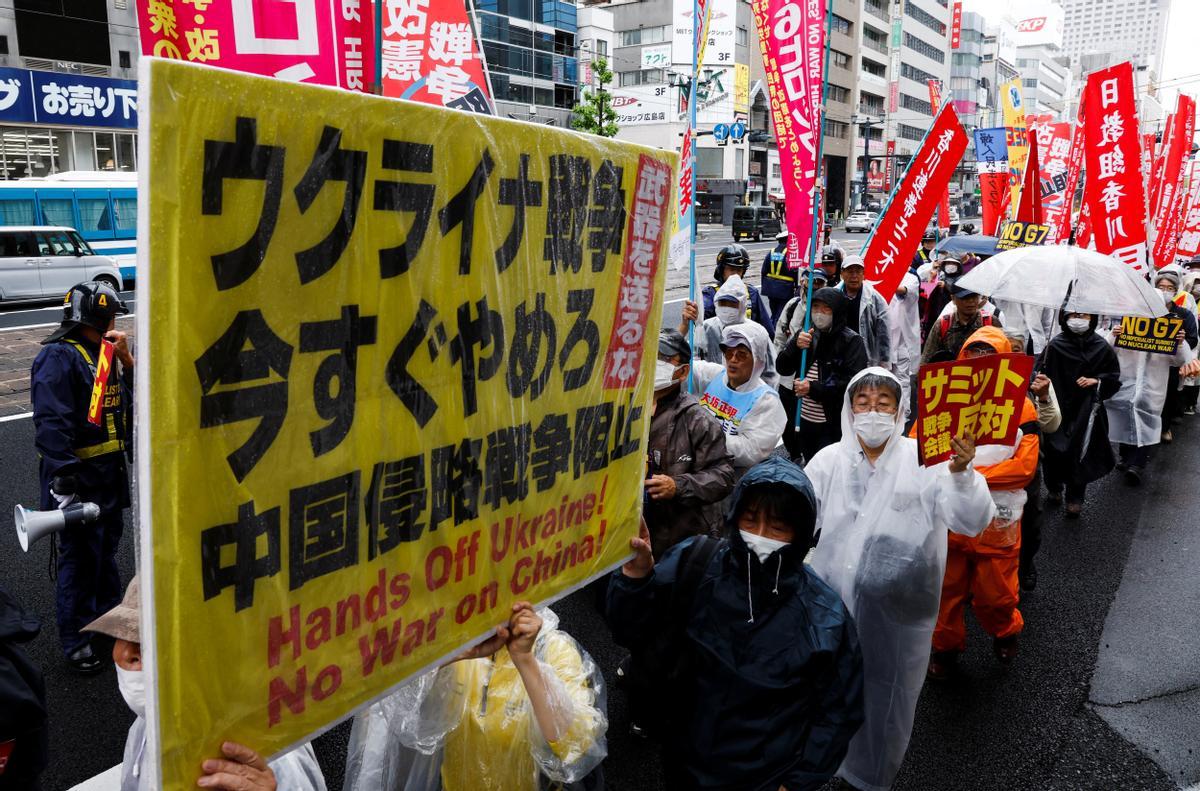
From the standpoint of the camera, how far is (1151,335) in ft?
23.7

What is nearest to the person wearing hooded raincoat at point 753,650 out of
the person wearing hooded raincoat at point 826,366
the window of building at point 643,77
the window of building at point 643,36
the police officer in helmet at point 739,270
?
the person wearing hooded raincoat at point 826,366

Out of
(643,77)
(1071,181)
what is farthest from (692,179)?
(643,77)

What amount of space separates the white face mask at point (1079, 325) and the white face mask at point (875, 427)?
3.74m

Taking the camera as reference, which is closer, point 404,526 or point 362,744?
point 404,526

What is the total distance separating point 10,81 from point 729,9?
111ft

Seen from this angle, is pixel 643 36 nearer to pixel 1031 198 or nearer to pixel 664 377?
pixel 1031 198

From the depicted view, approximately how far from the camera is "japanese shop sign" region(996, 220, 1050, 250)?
9.66 m

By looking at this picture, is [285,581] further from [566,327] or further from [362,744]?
[362,744]

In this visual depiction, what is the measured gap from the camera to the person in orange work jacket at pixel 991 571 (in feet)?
13.4

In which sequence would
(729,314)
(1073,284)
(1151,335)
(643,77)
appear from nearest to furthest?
(1073,284) → (729,314) → (1151,335) → (643,77)

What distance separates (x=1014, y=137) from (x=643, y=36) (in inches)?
1760

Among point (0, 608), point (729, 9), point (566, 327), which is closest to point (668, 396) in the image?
point (566, 327)

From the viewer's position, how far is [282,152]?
1.31 m

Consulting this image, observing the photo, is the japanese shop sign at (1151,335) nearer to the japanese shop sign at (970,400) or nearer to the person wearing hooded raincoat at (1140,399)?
the person wearing hooded raincoat at (1140,399)
